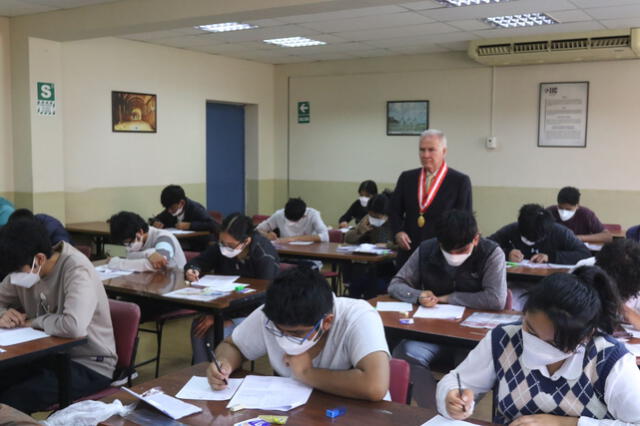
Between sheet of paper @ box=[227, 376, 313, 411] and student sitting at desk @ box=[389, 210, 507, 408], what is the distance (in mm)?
1072

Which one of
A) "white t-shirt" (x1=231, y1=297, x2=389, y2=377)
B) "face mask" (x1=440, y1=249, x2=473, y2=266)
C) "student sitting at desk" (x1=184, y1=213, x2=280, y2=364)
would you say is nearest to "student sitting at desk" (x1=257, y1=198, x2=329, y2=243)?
"student sitting at desk" (x1=184, y1=213, x2=280, y2=364)

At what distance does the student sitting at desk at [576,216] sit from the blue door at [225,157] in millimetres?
4887

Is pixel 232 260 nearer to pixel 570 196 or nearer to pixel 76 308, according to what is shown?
pixel 76 308

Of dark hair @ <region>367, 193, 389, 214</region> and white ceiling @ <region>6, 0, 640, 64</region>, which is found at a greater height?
white ceiling @ <region>6, 0, 640, 64</region>

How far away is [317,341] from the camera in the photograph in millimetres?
2131

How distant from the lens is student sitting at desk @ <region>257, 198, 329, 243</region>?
6078mm

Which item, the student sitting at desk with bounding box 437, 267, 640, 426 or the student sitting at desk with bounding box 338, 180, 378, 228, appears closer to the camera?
the student sitting at desk with bounding box 437, 267, 640, 426

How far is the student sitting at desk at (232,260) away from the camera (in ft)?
12.3

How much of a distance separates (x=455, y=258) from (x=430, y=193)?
1120mm

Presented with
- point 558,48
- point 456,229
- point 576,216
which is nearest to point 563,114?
point 558,48

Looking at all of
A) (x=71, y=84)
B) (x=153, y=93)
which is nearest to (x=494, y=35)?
(x=153, y=93)

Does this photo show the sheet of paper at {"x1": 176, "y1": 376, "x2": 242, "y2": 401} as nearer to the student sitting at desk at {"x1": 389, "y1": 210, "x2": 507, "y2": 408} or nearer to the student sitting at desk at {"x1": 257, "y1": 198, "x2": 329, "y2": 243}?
the student sitting at desk at {"x1": 389, "y1": 210, "x2": 507, "y2": 408}

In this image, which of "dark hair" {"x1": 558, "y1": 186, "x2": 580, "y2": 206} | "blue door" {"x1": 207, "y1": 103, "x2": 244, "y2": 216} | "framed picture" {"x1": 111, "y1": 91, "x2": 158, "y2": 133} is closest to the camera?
"dark hair" {"x1": 558, "y1": 186, "x2": 580, "y2": 206}

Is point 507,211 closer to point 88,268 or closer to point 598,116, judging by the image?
point 598,116
